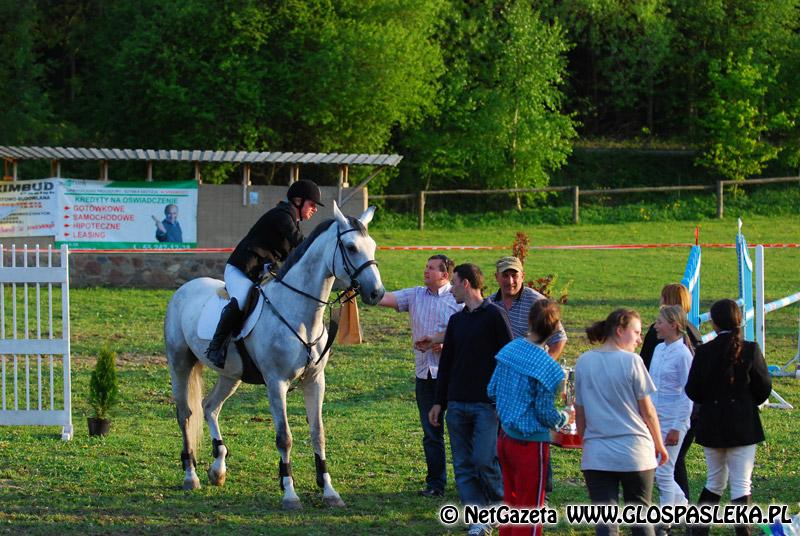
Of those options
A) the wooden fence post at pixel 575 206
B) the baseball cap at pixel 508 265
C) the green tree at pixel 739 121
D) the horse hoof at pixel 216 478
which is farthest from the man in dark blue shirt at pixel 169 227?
the green tree at pixel 739 121

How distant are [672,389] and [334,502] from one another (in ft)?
8.99

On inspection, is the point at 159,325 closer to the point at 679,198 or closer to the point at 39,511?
the point at 39,511

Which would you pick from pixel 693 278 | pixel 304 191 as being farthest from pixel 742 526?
pixel 693 278

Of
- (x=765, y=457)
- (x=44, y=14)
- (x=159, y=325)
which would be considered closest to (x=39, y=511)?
(x=765, y=457)

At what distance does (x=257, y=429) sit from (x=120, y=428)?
147 centimetres

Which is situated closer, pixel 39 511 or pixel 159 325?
pixel 39 511

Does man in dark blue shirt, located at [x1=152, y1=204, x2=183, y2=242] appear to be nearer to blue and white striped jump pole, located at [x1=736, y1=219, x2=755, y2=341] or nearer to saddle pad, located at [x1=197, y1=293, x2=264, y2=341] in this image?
blue and white striped jump pole, located at [x1=736, y1=219, x2=755, y2=341]

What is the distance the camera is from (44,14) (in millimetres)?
41812

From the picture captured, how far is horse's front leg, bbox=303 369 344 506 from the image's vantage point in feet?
26.7

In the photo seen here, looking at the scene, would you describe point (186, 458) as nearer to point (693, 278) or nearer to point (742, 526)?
point (742, 526)

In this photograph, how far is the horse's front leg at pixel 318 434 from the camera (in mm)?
8125

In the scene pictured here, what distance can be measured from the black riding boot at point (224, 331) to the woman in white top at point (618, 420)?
11.2 ft

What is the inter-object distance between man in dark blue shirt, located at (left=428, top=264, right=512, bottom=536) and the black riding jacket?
1.99 meters

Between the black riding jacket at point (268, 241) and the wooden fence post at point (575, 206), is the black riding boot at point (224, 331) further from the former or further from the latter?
the wooden fence post at point (575, 206)
